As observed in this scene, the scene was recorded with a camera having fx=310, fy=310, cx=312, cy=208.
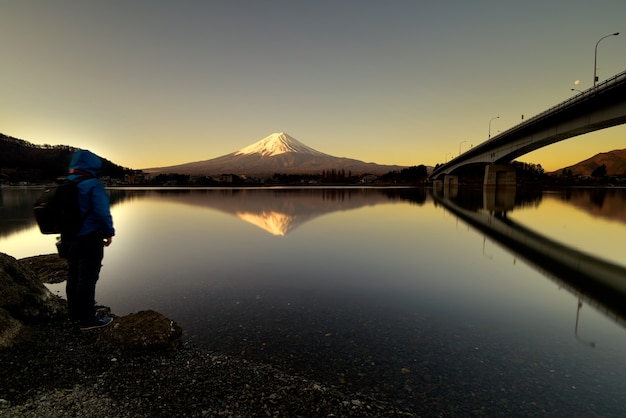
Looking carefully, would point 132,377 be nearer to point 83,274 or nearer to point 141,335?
point 141,335

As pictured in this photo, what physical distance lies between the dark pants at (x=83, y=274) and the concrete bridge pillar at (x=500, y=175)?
3753 inches

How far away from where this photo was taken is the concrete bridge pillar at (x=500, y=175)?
84.4 meters

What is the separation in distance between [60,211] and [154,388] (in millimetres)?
3609

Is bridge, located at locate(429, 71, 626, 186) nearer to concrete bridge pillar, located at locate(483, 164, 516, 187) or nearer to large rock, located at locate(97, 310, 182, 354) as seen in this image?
concrete bridge pillar, located at locate(483, 164, 516, 187)

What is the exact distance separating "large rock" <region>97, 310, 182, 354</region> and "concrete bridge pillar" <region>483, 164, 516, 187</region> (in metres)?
94.7

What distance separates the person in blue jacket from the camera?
5891mm

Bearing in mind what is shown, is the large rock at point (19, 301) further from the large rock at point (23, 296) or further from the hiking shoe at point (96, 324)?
the hiking shoe at point (96, 324)

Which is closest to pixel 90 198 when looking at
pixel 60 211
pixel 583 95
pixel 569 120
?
pixel 60 211

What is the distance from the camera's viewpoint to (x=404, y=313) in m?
7.90

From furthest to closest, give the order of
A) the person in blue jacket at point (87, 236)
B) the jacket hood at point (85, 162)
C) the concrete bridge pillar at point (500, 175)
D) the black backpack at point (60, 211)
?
the concrete bridge pillar at point (500, 175), the jacket hood at point (85, 162), the person in blue jacket at point (87, 236), the black backpack at point (60, 211)

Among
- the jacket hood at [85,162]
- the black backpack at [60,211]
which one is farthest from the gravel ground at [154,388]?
the jacket hood at [85,162]

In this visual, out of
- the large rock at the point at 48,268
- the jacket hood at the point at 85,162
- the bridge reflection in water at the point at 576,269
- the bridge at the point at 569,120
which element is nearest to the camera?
the jacket hood at the point at 85,162

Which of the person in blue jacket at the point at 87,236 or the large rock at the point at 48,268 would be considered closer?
the person in blue jacket at the point at 87,236

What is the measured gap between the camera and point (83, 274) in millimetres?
6008
